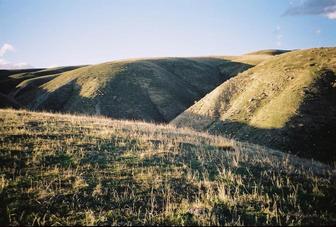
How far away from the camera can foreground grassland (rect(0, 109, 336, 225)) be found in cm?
861

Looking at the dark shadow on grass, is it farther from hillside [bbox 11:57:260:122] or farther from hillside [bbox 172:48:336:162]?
hillside [bbox 11:57:260:122]

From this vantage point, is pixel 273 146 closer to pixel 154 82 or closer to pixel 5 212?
pixel 5 212

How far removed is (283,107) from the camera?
39.5m

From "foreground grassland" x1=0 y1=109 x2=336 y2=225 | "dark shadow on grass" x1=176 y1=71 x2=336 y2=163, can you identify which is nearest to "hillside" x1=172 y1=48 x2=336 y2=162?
"dark shadow on grass" x1=176 y1=71 x2=336 y2=163

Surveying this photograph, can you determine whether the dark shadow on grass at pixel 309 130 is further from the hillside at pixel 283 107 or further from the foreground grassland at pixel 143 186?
the foreground grassland at pixel 143 186

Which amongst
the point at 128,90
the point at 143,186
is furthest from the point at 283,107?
the point at 128,90

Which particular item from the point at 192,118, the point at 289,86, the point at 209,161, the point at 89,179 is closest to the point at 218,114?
the point at 192,118

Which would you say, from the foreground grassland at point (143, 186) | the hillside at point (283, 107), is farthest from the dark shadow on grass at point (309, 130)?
the foreground grassland at point (143, 186)

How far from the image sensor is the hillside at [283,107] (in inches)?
1374

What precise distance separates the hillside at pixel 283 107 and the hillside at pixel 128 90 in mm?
16109

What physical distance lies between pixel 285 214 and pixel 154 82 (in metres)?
73.1

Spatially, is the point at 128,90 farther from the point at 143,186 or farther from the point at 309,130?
the point at 143,186

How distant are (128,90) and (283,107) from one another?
4145 centimetres

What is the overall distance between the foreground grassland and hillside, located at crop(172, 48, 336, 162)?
70.6 ft
